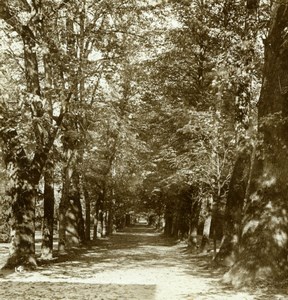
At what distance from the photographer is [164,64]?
2820 centimetres

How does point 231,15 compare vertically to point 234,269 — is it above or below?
above

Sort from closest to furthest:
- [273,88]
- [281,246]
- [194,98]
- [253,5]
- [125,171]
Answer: [281,246] < [273,88] < [253,5] < [194,98] < [125,171]

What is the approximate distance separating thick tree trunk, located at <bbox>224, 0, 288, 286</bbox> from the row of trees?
0.09 feet

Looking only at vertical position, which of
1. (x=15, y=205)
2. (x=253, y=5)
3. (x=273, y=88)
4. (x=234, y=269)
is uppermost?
(x=253, y=5)

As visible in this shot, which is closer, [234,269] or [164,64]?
[234,269]

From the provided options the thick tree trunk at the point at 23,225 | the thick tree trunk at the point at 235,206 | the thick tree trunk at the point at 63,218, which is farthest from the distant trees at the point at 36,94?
the thick tree trunk at the point at 235,206

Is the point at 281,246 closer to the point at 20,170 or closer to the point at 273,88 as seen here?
the point at 273,88

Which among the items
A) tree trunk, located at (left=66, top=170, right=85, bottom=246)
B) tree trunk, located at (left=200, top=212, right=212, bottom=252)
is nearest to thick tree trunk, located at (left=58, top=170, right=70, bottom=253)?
tree trunk, located at (left=66, top=170, right=85, bottom=246)

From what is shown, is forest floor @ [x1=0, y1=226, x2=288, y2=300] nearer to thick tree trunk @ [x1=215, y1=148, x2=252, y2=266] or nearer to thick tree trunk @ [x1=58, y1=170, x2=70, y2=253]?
thick tree trunk @ [x1=215, y1=148, x2=252, y2=266]

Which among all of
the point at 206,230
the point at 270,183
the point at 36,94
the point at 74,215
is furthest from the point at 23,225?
the point at 74,215

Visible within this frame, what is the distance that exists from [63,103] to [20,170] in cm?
268

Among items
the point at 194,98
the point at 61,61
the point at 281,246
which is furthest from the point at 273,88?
the point at 194,98

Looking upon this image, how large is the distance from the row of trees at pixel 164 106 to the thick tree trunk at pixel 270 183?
26mm

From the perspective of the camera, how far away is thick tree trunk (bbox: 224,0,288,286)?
37.7 ft
